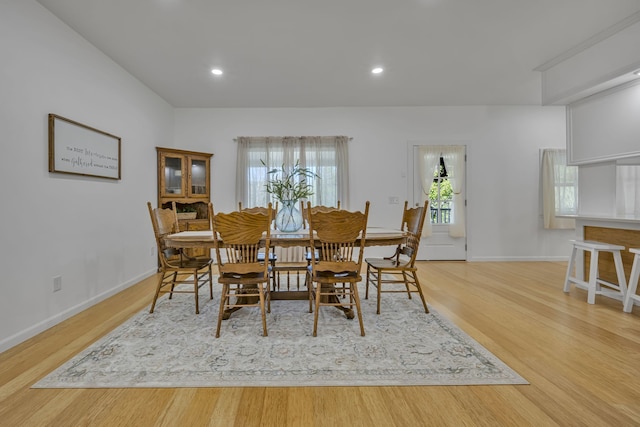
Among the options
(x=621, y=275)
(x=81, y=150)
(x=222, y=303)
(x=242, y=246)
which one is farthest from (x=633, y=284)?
(x=81, y=150)

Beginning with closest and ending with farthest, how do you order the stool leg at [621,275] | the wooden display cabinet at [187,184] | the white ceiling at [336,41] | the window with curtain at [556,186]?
the white ceiling at [336,41] → the stool leg at [621,275] → the wooden display cabinet at [187,184] → the window with curtain at [556,186]

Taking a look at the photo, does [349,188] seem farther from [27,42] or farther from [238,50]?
[27,42]

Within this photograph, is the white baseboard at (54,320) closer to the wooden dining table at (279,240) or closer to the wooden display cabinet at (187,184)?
the wooden dining table at (279,240)

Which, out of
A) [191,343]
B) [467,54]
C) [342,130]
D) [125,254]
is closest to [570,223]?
[467,54]

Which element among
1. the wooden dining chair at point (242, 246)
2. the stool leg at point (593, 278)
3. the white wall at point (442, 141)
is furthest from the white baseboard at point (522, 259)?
the wooden dining chair at point (242, 246)

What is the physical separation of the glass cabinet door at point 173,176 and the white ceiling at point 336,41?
1.02 m

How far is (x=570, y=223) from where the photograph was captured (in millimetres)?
5051

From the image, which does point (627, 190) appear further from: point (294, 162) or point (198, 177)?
point (198, 177)

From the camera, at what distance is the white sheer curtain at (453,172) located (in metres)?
5.17

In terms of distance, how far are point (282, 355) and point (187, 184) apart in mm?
3643

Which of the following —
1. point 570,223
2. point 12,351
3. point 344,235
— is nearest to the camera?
point 12,351

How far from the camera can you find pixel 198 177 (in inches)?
194

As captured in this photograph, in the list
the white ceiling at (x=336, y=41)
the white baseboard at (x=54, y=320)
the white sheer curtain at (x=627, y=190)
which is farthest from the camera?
the white sheer curtain at (x=627, y=190)

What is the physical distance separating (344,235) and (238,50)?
2421 mm
